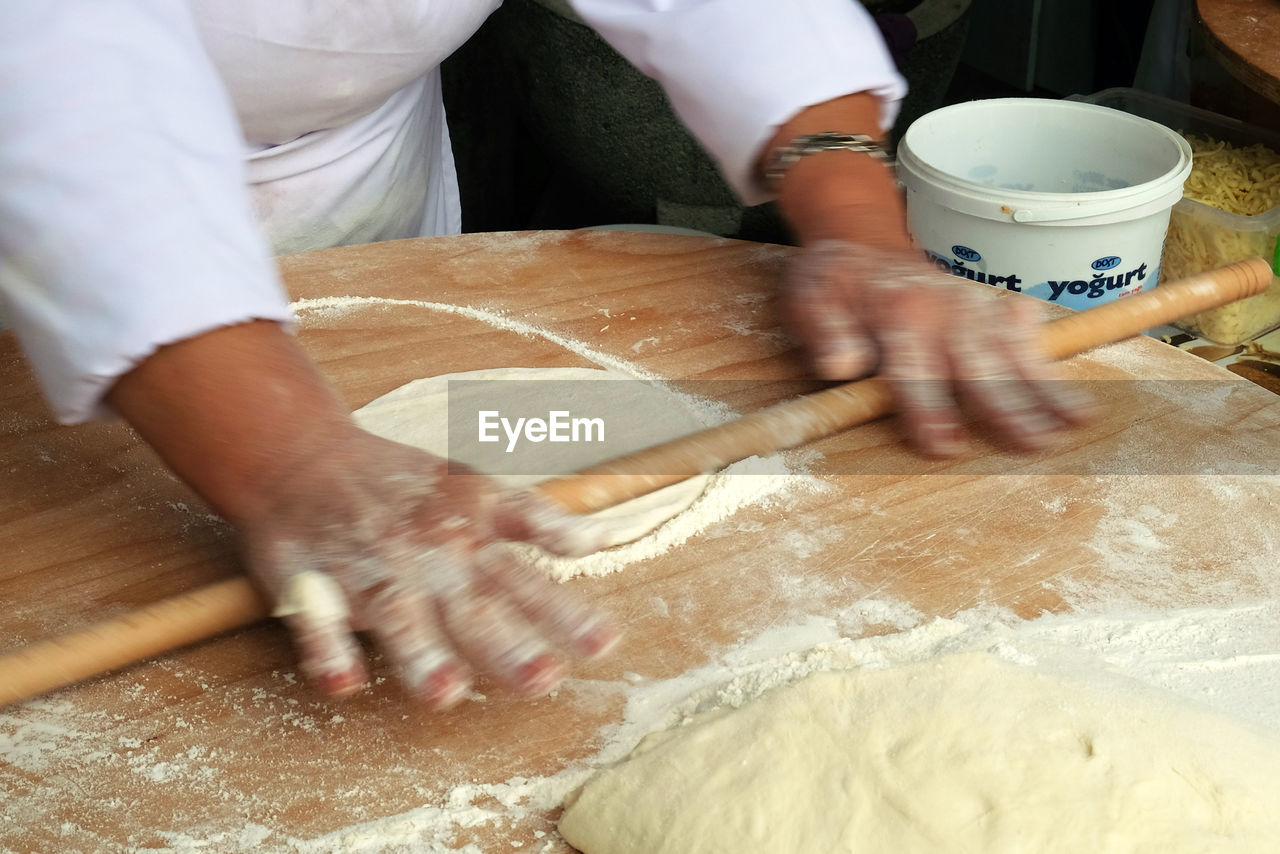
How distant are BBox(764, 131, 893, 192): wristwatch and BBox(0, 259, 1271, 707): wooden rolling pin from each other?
0.89 ft

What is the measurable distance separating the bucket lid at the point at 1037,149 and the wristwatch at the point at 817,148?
0.81 ft

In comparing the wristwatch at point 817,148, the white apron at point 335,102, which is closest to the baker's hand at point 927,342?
the wristwatch at point 817,148

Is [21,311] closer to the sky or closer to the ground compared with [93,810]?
closer to the sky

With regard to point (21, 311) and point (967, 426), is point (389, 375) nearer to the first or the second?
point (21, 311)

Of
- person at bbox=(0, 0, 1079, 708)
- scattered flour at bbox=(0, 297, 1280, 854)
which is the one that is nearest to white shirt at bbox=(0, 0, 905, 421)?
person at bbox=(0, 0, 1079, 708)

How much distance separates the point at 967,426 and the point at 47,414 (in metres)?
0.93

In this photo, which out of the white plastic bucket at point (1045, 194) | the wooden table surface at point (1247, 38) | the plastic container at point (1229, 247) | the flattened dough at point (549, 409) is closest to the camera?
the flattened dough at point (549, 409)

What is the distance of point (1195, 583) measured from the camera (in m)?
0.91

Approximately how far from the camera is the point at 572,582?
3.14 ft

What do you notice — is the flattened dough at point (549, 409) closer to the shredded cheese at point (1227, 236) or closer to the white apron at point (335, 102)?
the white apron at point (335, 102)

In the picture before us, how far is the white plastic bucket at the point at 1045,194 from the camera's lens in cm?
139

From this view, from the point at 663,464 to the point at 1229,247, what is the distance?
48.2 inches

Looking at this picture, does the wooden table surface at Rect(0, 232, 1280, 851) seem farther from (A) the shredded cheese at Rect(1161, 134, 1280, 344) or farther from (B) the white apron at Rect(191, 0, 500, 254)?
(A) the shredded cheese at Rect(1161, 134, 1280, 344)

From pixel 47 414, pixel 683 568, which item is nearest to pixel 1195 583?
pixel 683 568
